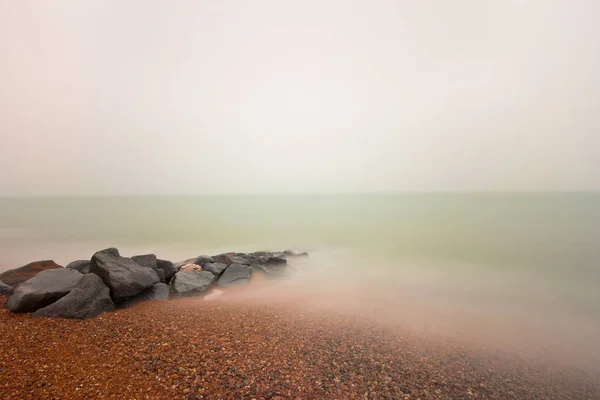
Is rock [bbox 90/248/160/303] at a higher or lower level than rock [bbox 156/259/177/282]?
higher

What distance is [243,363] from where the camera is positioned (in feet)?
A: 18.7

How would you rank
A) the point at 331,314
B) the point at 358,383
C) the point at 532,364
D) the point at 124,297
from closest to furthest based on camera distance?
1. the point at 358,383
2. the point at 532,364
3. the point at 124,297
4. the point at 331,314

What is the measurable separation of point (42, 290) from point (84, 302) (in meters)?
1.25

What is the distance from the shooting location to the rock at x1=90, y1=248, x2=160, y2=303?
8.61m

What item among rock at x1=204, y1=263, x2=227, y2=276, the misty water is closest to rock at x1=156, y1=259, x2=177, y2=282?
rock at x1=204, y1=263, x2=227, y2=276

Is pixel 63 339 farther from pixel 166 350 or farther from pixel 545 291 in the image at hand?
pixel 545 291

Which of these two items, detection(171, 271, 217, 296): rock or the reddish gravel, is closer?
the reddish gravel

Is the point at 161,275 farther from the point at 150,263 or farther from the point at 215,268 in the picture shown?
the point at 215,268

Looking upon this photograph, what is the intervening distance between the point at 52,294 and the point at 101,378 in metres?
4.51

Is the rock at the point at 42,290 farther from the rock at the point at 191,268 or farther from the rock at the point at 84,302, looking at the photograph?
the rock at the point at 191,268

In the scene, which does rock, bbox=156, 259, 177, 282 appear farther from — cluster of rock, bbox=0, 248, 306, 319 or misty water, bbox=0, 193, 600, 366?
misty water, bbox=0, 193, 600, 366

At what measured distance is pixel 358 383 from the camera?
18.0 ft

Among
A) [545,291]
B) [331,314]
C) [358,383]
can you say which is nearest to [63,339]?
[358,383]

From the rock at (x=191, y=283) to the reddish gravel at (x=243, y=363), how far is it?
8.57ft
